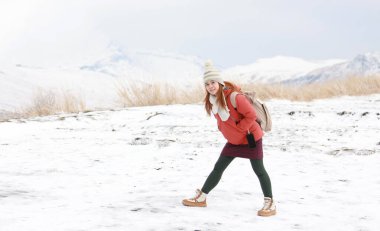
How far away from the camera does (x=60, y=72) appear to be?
2227 cm

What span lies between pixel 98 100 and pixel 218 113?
11.8 m

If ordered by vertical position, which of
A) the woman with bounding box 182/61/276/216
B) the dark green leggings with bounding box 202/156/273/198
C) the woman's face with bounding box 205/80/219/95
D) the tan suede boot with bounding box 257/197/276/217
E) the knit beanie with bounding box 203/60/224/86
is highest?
the knit beanie with bounding box 203/60/224/86

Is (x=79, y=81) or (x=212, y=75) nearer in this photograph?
(x=212, y=75)

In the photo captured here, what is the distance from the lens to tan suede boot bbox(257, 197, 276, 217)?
11.4 feet

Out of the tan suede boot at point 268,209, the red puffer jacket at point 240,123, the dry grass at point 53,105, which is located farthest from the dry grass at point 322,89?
the tan suede boot at point 268,209

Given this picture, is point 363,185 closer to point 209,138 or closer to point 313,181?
point 313,181

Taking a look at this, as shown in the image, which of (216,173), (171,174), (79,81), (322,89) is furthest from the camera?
(79,81)

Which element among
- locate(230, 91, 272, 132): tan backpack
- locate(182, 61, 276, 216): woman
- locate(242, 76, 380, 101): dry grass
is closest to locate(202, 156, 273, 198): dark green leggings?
locate(182, 61, 276, 216): woman

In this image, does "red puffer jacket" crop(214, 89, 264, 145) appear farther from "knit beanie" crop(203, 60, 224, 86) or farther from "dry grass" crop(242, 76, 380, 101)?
"dry grass" crop(242, 76, 380, 101)

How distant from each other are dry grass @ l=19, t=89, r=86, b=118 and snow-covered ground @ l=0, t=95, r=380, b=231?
139 centimetres

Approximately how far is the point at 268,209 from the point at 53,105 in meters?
7.64

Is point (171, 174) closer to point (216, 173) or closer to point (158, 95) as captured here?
point (216, 173)

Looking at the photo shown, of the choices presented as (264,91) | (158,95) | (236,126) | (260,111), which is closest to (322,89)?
(264,91)

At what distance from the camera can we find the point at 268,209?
3.50 meters
